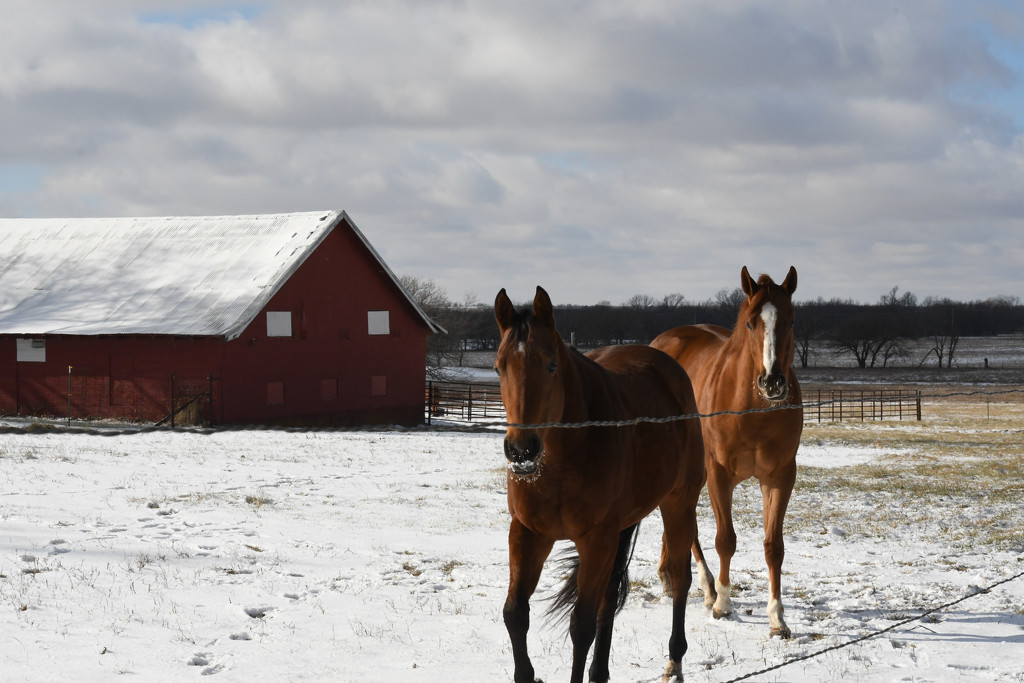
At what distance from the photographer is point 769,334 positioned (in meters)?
6.07

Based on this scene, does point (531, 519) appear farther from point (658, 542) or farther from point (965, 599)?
point (658, 542)

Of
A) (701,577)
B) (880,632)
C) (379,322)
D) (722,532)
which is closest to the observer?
(880,632)

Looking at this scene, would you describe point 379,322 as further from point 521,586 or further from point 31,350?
point 521,586

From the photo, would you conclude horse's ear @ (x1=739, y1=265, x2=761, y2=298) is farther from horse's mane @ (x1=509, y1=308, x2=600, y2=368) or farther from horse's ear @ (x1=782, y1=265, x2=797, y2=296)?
horse's mane @ (x1=509, y1=308, x2=600, y2=368)

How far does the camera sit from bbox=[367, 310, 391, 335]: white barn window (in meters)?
29.2

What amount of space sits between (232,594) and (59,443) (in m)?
13.2

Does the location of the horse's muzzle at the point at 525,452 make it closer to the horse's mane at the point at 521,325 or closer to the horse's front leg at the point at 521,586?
the horse's mane at the point at 521,325

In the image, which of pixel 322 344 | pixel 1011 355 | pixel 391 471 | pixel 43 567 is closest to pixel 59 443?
pixel 391 471

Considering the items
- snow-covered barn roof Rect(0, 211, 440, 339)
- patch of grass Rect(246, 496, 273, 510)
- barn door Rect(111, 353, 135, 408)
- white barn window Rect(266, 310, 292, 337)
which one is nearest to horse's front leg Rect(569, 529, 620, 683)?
patch of grass Rect(246, 496, 273, 510)

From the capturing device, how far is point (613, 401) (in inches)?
190

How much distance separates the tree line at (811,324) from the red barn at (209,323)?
20462 millimetres

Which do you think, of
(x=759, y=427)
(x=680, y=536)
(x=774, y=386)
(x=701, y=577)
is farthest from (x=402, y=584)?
(x=774, y=386)

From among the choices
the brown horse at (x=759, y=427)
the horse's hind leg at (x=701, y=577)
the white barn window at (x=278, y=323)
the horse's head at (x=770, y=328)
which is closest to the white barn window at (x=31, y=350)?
the white barn window at (x=278, y=323)

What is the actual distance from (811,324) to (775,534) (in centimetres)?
7043
